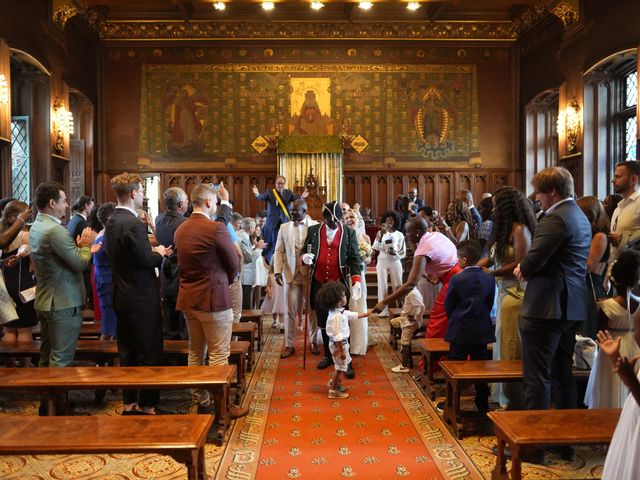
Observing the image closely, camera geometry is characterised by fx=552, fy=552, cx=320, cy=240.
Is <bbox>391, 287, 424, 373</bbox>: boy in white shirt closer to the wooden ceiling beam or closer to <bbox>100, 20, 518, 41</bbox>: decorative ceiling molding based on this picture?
the wooden ceiling beam

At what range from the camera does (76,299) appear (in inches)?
171

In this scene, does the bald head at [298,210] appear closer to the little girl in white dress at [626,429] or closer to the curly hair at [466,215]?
the curly hair at [466,215]

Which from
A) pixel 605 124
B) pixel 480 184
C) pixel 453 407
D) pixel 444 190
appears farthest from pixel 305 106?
pixel 453 407

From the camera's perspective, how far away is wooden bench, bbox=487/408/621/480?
8.80 ft

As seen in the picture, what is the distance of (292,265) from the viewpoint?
20.8 feet

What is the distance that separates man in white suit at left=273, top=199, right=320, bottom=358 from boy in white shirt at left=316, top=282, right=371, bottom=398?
1.42 m

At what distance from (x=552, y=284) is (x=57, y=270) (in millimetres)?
Answer: 3541

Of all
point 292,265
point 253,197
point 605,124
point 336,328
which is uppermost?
point 605,124

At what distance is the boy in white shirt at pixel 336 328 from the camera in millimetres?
4805

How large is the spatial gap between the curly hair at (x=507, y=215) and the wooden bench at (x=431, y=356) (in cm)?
120

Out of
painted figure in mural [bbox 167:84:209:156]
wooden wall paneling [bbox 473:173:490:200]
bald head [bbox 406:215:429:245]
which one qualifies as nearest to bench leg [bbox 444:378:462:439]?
bald head [bbox 406:215:429:245]

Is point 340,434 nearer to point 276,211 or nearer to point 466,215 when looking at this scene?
point 466,215

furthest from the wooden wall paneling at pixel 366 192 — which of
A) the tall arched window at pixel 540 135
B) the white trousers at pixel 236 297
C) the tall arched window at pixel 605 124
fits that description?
the white trousers at pixel 236 297

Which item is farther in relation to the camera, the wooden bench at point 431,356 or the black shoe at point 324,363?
the black shoe at point 324,363
